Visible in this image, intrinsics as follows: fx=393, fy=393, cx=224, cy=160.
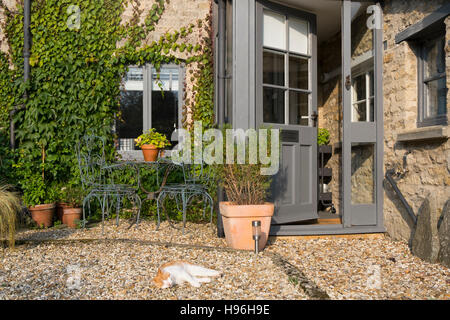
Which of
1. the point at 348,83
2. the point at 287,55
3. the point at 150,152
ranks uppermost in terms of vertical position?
the point at 287,55

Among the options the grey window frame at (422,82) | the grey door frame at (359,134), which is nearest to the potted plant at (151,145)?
the grey door frame at (359,134)

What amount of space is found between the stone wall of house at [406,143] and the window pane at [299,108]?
839 millimetres

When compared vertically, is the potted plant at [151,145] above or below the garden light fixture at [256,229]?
above

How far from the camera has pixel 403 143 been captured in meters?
3.85

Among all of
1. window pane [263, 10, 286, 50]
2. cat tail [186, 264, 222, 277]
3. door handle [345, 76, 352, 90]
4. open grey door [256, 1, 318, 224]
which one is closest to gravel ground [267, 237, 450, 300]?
open grey door [256, 1, 318, 224]

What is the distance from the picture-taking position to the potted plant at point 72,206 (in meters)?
4.99

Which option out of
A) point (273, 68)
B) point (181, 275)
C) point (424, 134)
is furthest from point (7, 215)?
point (424, 134)

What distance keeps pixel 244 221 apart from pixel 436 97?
82.4 inches

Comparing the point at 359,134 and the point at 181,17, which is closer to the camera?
the point at 359,134

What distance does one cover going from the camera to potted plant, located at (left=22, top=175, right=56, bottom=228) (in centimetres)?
487

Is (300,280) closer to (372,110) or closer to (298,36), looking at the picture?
(372,110)

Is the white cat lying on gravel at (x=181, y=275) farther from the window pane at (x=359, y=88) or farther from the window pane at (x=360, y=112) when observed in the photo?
the window pane at (x=359, y=88)

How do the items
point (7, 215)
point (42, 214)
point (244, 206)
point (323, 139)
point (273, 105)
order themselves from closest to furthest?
point (7, 215), point (244, 206), point (273, 105), point (42, 214), point (323, 139)
